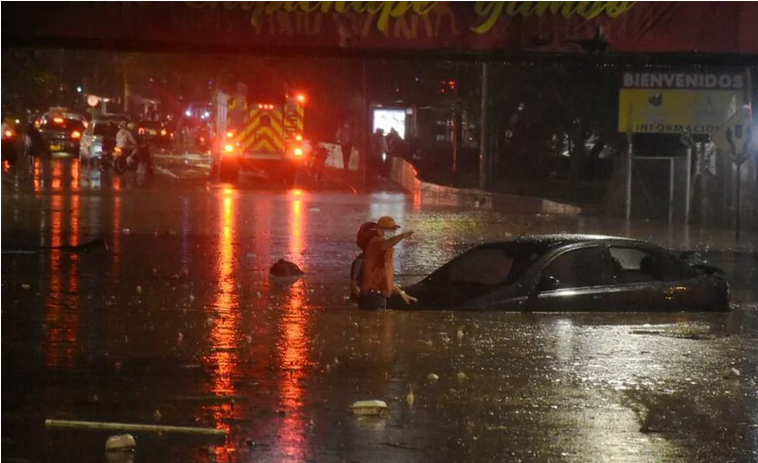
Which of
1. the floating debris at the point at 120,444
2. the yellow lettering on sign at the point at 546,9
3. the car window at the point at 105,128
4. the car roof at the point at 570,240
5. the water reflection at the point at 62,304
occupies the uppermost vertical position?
the yellow lettering on sign at the point at 546,9

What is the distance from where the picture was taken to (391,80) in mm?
51594

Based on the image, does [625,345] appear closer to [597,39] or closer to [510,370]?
[510,370]

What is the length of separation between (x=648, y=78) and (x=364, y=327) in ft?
57.6

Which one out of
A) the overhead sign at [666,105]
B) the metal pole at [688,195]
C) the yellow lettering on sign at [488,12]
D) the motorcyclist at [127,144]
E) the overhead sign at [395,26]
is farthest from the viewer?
the motorcyclist at [127,144]

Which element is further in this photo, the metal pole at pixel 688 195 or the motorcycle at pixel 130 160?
the motorcycle at pixel 130 160

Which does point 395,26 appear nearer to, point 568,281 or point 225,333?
point 568,281

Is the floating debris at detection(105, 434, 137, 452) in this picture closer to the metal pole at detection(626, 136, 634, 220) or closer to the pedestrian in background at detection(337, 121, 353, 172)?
the metal pole at detection(626, 136, 634, 220)

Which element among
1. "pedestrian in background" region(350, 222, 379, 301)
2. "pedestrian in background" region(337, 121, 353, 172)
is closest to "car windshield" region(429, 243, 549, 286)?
"pedestrian in background" region(350, 222, 379, 301)

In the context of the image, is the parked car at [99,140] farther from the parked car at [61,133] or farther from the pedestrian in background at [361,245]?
the pedestrian in background at [361,245]

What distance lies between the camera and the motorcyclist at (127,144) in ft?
138

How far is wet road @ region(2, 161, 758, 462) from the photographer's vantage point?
8133 mm

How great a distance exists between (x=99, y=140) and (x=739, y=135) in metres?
27.5

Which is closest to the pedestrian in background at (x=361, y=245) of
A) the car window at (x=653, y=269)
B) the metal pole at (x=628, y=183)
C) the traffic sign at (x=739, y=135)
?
the car window at (x=653, y=269)

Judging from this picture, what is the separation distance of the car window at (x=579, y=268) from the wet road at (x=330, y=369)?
44cm
